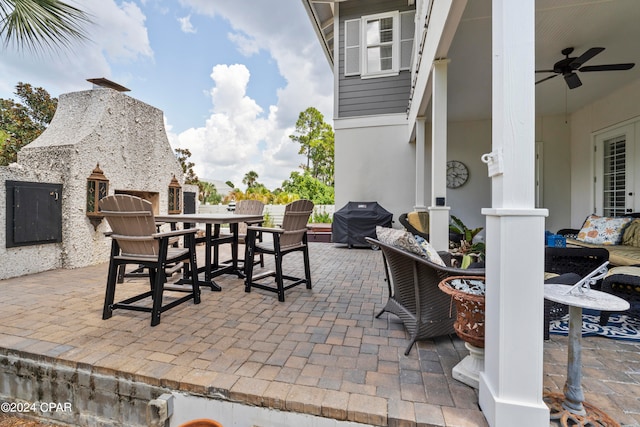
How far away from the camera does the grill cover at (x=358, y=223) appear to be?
21.2 ft

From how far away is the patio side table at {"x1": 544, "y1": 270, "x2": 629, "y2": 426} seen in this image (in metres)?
1.40

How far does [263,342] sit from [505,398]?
1513 mm

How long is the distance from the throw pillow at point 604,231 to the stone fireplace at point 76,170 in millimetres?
7805

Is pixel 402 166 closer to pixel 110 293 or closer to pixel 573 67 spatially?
pixel 573 67

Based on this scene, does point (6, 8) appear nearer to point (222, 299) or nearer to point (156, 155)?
point (156, 155)

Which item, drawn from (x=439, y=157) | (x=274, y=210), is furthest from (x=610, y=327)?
(x=274, y=210)

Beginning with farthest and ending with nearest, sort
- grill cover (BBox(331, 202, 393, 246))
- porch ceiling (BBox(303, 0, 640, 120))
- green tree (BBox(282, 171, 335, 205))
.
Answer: green tree (BBox(282, 171, 335, 205)) < grill cover (BBox(331, 202, 393, 246)) < porch ceiling (BBox(303, 0, 640, 120))

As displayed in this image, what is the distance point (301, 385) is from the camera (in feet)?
5.43

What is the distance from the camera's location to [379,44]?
7379 millimetres

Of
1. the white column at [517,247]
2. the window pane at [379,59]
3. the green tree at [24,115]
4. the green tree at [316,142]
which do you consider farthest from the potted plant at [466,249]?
the green tree at [316,142]

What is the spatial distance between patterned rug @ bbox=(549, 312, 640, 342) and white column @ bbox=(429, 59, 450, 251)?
4.68 feet

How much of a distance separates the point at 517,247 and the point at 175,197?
6.59 meters

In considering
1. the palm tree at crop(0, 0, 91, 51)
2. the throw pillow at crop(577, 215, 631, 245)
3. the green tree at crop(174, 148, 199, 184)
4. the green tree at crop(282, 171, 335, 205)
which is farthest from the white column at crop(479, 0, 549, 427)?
the green tree at crop(174, 148, 199, 184)

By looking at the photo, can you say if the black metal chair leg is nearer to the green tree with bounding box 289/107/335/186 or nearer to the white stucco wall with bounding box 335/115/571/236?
the white stucco wall with bounding box 335/115/571/236
